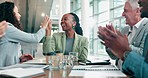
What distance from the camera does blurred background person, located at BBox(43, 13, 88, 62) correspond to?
9.51 feet

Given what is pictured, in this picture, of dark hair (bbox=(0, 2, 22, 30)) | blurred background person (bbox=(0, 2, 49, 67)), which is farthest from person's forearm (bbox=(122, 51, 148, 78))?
dark hair (bbox=(0, 2, 22, 30))

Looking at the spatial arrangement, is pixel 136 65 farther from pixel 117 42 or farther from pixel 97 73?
pixel 97 73

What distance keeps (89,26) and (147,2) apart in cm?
345

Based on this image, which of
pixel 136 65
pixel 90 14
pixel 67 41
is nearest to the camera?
pixel 136 65

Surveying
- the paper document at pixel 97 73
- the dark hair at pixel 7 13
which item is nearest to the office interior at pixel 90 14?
the dark hair at pixel 7 13

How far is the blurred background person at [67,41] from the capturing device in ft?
9.51

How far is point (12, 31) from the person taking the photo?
2.33m

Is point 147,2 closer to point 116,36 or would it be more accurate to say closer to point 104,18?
point 116,36

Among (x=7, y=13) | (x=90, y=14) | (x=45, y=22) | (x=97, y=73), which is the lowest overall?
(x=97, y=73)

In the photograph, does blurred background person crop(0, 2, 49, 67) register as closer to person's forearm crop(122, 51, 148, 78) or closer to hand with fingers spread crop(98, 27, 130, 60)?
hand with fingers spread crop(98, 27, 130, 60)

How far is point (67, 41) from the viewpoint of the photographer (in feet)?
10.3

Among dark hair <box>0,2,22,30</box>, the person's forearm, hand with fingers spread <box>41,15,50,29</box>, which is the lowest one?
the person's forearm

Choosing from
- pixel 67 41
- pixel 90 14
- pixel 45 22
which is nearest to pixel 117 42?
pixel 45 22

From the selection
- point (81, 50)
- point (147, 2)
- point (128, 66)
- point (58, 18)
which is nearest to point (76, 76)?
point (128, 66)
